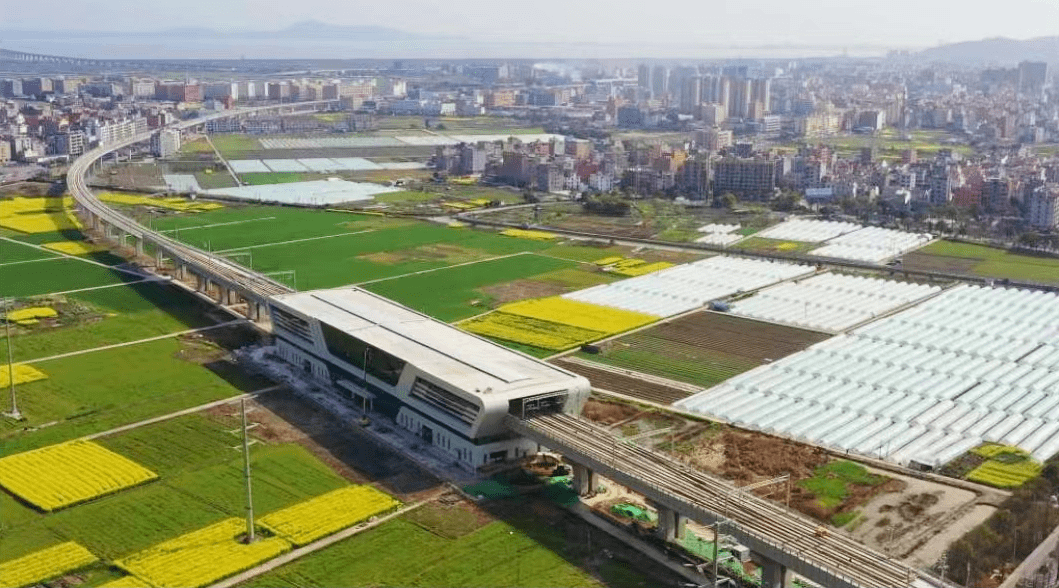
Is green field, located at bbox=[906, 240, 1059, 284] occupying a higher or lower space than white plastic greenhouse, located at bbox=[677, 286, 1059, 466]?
higher

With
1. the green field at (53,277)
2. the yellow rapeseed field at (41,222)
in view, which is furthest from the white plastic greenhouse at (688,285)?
the yellow rapeseed field at (41,222)

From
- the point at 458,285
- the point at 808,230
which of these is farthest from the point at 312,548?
the point at 808,230

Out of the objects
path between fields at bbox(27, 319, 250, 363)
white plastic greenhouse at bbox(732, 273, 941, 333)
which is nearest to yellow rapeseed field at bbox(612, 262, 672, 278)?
white plastic greenhouse at bbox(732, 273, 941, 333)

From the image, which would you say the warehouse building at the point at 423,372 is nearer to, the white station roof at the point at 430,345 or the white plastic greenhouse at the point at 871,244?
the white station roof at the point at 430,345

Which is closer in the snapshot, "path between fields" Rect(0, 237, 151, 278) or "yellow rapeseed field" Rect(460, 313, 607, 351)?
"yellow rapeseed field" Rect(460, 313, 607, 351)

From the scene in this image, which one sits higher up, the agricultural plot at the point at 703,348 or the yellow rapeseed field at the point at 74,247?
the yellow rapeseed field at the point at 74,247

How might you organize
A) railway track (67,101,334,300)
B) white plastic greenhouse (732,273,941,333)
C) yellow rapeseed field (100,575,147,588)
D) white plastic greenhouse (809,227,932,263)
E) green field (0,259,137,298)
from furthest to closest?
white plastic greenhouse (809,227,932,263) → green field (0,259,137,298) → white plastic greenhouse (732,273,941,333) → railway track (67,101,334,300) → yellow rapeseed field (100,575,147,588)

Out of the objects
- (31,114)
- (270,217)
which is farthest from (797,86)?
(270,217)

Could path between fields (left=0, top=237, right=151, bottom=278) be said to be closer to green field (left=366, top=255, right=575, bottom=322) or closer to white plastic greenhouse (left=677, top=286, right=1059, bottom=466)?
green field (left=366, top=255, right=575, bottom=322)
